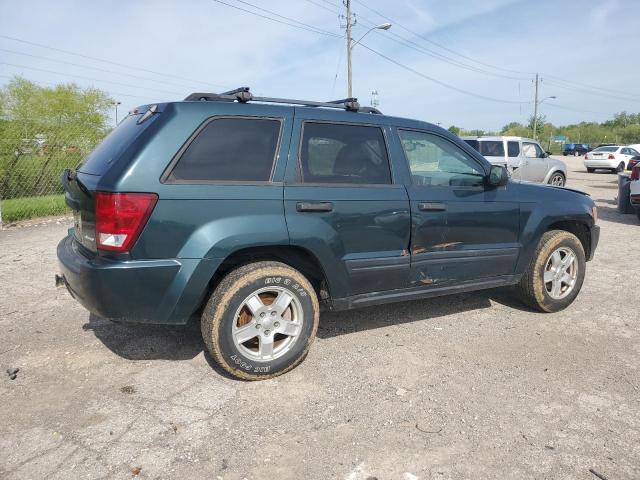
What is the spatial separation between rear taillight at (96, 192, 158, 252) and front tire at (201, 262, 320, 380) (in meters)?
0.65

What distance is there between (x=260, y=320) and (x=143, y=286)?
2.59 feet

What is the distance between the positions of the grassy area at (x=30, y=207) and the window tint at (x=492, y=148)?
11831 millimetres

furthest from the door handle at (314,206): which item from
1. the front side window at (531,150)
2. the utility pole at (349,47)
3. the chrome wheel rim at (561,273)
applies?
the utility pole at (349,47)

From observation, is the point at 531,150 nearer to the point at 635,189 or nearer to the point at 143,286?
the point at 635,189

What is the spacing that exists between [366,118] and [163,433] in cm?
259

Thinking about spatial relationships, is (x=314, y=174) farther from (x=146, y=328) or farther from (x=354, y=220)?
(x=146, y=328)

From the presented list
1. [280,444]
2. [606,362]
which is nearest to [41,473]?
[280,444]

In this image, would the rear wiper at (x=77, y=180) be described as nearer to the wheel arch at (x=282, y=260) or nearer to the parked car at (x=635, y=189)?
the wheel arch at (x=282, y=260)

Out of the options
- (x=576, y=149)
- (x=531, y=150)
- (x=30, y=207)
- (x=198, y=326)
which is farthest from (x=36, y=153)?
(x=576, y=149)

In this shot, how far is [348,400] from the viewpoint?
309 centimetres

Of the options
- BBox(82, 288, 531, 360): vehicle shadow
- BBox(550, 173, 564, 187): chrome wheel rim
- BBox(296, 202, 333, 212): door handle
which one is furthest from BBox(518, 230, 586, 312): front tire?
BBox(550, 173, 564, 187): chrome wheel rim

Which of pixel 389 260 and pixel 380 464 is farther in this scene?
pixel 389 260

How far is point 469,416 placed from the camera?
2.90m

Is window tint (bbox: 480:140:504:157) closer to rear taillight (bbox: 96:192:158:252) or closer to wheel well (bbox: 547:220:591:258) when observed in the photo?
wheel well (bbox: 547:220:591:258)
